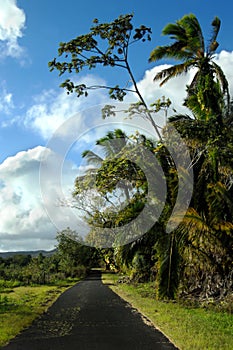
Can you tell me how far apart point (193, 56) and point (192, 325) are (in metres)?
9.88

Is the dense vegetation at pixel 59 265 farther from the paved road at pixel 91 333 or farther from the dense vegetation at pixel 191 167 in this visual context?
the paved road at pixel 91 333

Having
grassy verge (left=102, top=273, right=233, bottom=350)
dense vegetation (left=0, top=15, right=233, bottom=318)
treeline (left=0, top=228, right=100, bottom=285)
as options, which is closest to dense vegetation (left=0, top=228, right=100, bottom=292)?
treeline (left=0, top=228, right=100, bottom=285)

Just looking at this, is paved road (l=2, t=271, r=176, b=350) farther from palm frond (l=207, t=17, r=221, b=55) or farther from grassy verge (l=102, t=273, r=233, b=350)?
palm frond (l=207, t=17, r=221, b=55)

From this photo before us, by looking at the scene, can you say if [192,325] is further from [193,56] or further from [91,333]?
[193,56]

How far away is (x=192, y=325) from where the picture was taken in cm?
863

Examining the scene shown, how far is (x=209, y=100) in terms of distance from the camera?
39.4 ft

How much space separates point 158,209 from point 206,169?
6.32 ft

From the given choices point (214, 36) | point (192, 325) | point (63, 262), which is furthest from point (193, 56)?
point (63, 262)

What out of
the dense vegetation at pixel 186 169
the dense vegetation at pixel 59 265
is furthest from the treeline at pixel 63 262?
the dense vegetation at pixel 186 169

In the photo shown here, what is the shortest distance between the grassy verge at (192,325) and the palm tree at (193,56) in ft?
19.5

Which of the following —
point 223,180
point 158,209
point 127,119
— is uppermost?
point 127,119

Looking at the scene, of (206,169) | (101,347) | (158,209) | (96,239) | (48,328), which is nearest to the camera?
(101,347)

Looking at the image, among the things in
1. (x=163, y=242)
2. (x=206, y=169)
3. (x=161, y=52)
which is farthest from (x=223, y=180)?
(x=161, y=52)

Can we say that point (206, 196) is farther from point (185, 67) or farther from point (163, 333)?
point (185, 67)
